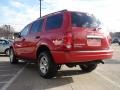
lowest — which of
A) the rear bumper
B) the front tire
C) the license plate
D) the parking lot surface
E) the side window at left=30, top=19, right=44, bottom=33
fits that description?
the parking lot surface

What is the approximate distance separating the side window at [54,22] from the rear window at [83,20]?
418mm

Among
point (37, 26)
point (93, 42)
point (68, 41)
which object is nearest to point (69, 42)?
point (68, 41)

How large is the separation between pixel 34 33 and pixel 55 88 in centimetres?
331

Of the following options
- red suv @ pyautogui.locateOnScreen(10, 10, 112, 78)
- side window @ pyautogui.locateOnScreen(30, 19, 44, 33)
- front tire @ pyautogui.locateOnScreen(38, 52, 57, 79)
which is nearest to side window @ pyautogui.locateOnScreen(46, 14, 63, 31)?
red suv @ pyautogui.locateOnScreen(10, 10, 112, 78)

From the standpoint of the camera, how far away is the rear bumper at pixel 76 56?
27.1 ft

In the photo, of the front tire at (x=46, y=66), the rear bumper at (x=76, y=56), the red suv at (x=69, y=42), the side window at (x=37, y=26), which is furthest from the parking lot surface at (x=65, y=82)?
the side window at (x=37, y=26)

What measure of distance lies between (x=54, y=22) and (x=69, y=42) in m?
1.23

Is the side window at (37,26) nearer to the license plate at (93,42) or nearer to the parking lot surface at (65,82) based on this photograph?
the parking lot surface at (65,82)

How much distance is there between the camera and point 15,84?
832 centimetres

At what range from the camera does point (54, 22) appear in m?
9.20

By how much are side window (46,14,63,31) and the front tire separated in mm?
884

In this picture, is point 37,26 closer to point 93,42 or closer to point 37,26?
point 37,26

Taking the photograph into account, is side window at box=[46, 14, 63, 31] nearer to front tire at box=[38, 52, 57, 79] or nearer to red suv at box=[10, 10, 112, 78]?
A: red suv at box=[10, 10, 112, 78]

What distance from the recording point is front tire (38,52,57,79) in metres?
8.96
